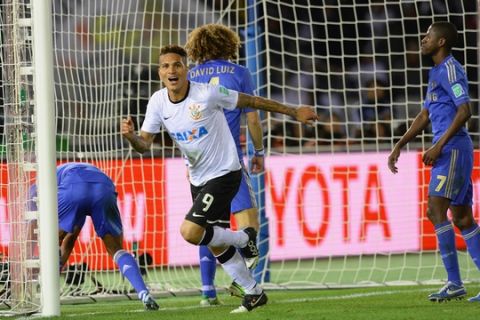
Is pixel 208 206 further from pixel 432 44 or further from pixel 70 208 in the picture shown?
pixel 432 44

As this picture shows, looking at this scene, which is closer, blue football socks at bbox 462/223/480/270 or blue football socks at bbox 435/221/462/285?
blue football socks at bbox 435/221/462/285

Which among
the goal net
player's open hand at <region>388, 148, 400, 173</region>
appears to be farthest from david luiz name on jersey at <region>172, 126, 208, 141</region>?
the goal net

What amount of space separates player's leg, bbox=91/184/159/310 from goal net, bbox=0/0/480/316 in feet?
4.66

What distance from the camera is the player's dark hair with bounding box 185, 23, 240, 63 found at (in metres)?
7.98

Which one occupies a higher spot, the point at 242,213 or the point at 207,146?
the point at 207,146

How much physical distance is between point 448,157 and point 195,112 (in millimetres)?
1737

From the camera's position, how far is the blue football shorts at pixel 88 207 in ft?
25.4

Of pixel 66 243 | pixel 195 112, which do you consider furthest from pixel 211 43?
pixel 66 243

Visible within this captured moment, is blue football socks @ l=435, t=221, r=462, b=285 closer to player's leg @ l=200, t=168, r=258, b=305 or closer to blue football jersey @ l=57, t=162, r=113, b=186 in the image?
player's leg @ l=200, t=168, r=258, b=305

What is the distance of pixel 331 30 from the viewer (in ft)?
43.8

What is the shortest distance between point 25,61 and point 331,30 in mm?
6856

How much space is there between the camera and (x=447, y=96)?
7.28m

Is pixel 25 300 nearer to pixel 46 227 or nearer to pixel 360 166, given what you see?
pixel 46 227

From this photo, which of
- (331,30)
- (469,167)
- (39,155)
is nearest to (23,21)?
(39,155)
